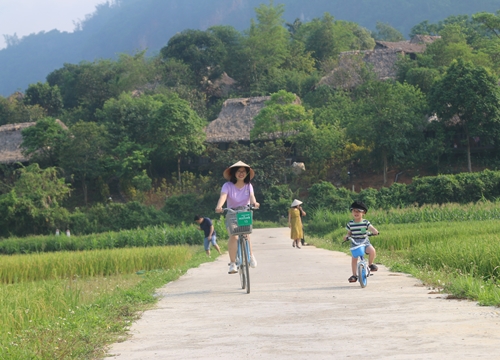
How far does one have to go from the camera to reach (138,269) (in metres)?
A: 19.4

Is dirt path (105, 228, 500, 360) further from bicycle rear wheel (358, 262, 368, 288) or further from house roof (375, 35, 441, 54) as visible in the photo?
house roof (375, 35, 441, 54)

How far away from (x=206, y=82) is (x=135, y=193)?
18353 millimetres

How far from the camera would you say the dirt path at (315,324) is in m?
5.56

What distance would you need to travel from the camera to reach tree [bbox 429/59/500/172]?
3803 centimetres

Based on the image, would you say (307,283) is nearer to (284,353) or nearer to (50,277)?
(284,353)

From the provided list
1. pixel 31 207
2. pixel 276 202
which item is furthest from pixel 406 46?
pixel 31 207

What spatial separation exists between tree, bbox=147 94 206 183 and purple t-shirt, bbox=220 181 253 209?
106 ft

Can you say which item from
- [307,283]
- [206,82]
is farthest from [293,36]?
[307,283]

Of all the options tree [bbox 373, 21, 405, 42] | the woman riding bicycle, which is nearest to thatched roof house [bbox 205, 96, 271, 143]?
the woman riding bicycle

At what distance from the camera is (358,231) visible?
A: 32.8ft

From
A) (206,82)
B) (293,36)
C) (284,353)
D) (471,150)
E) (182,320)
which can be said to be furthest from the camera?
(293,36)

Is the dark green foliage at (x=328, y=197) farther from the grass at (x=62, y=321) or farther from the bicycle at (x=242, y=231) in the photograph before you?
the bicycle at (x=242, y=231)

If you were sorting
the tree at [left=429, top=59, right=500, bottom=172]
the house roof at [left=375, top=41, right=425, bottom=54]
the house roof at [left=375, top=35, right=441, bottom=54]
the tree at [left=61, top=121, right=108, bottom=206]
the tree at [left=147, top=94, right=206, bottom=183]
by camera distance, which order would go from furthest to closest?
the house roof at [left=375, top=35, right=441, bottom=54] < the house roof at [left=375, top=41, right=425, bottom=54] < the tree at [left=61, top=121, right=108, bottom=206] < the tree at [left=147, top=94, right=206, bottom=183] < the tree at [left=429, top=59, right=500, bottom=172]

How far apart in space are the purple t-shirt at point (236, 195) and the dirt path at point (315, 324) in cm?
115
